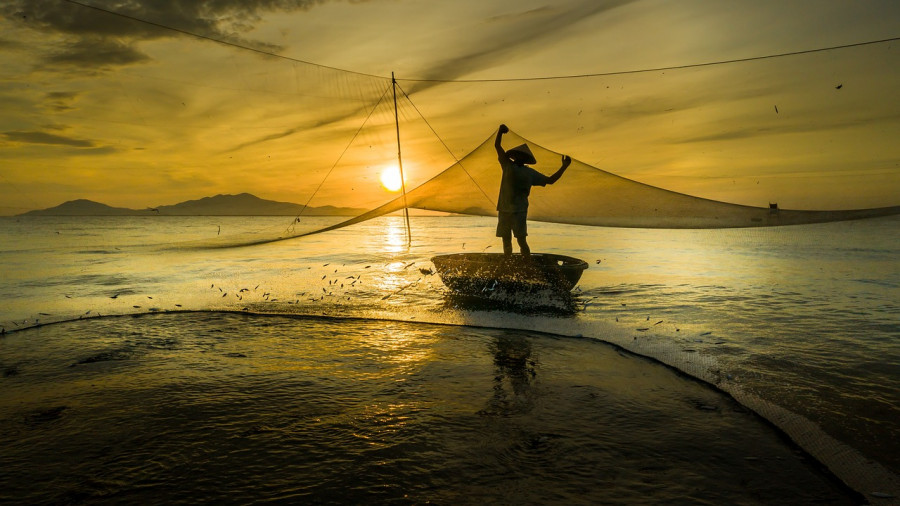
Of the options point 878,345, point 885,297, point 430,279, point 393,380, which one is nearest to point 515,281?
point 393,380

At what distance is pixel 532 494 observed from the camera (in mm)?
2932

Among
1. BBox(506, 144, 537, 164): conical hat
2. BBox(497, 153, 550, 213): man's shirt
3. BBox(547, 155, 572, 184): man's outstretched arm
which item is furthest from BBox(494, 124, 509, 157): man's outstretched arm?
BBox(547, 155, 572, 184): man's outstretched arm

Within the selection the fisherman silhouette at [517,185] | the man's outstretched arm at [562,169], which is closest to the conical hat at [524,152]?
the fisherman silhouette at [517,185]

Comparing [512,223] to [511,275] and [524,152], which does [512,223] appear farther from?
[524,152]

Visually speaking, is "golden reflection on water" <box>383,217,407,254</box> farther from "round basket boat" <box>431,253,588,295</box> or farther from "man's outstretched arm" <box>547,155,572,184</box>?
"man's outstretched arm" <box>547,155,572,184</box>

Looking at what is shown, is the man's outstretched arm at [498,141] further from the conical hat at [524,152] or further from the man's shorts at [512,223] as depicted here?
the man's shorts at [512,223]

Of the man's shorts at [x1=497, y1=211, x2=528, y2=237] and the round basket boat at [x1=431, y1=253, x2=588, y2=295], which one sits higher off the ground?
the man's shorts at [x1=497, y1=211, x2=528, y2=237]

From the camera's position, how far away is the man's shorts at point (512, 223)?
30.7ft

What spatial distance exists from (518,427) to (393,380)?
5.08 feet

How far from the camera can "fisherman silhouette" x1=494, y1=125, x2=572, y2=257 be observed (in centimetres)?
921

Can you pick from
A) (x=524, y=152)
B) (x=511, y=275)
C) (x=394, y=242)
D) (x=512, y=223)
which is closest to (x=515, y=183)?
(x=524, y=152)

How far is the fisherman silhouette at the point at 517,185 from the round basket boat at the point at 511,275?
0.34 m

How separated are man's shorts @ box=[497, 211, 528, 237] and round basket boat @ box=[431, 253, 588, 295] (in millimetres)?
438

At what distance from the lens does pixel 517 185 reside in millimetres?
9289
